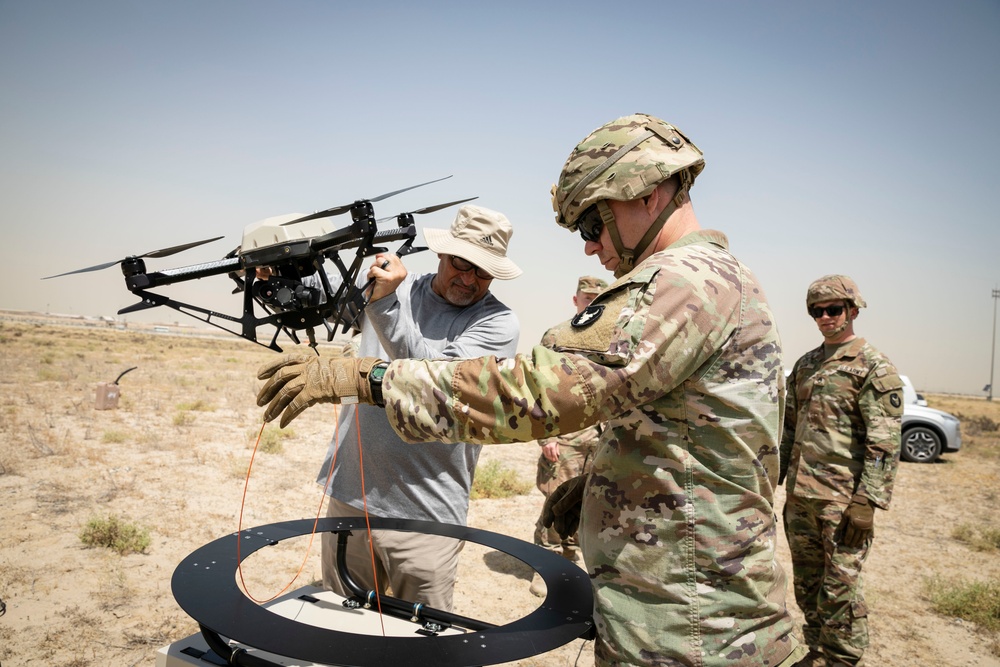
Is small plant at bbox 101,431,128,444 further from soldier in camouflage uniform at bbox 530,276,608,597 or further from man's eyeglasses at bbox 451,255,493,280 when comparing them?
man's eyeglasses at bbox 451,255,493,280

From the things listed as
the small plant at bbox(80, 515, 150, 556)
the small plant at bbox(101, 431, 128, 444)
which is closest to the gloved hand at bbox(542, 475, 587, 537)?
the small plant at bbox(80, 515, 150, 556)

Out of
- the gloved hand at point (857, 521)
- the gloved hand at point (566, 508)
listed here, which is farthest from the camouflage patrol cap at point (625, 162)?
the gloved hand at point (857, 521)

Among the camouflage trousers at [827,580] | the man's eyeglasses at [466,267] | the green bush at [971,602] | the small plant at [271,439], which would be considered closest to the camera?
the man's eyeglasses at [466,267]

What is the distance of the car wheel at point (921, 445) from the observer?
1447cm

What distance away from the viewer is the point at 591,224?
2008mm

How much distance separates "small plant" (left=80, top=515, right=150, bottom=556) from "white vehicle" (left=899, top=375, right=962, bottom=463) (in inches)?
593

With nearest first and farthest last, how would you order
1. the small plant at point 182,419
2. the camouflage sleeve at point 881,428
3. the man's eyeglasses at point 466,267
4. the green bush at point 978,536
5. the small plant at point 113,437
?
the man's eyeglasses at point 466,267
the camouflage sleeve at point 881,428
the green bush at point 978,536
the small plant at point 113,437
the small plant at point 182,419

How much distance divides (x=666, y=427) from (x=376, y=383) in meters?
0.80

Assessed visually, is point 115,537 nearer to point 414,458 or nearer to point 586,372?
point 414,458

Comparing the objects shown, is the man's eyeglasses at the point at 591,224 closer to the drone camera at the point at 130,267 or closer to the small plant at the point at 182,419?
the drone camera at the point at 130,267

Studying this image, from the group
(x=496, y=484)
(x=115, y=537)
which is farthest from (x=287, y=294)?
(x=496, y=484)

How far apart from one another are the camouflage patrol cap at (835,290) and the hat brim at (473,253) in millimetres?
2991

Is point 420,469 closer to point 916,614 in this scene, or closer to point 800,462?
point 800,462

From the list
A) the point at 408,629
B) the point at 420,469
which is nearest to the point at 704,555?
the point at 408,629
